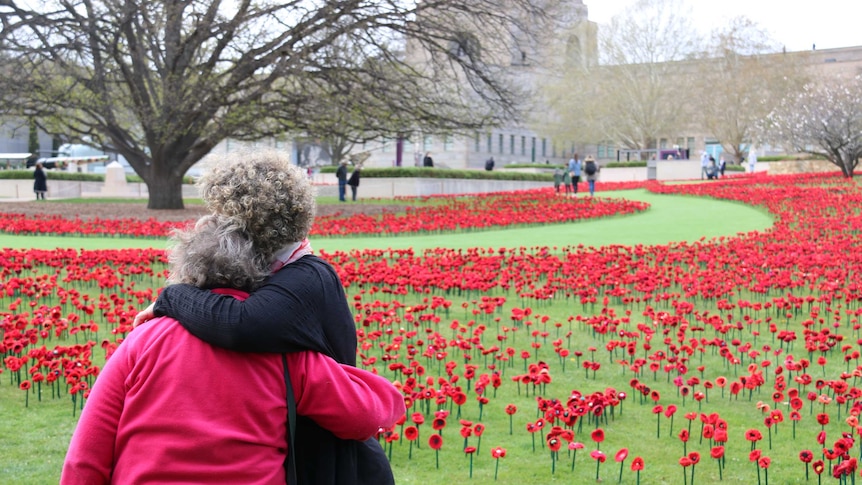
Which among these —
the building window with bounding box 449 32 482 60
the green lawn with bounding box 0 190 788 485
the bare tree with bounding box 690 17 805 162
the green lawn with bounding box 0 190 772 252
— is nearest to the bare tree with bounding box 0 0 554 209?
the building window with bounding box 449 32 482 60

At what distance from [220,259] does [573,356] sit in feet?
17.3

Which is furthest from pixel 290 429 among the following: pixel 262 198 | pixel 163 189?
pixel 163 189

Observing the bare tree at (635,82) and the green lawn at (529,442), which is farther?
the bare tree at (635,82)

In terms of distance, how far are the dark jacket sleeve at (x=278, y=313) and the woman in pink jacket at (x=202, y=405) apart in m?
0.04

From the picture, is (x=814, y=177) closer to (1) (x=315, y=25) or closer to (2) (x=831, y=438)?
(1) (x=315, y=25)

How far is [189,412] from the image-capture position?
2.29 meters

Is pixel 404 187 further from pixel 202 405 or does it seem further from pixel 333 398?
pixel 202 405

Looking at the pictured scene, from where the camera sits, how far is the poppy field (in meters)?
4.85

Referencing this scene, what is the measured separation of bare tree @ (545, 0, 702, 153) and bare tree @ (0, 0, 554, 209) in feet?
109

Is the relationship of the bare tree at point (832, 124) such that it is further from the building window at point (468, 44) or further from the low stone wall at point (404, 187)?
the building window at point (468, 44)

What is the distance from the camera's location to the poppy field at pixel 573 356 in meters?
Answer: 4.85

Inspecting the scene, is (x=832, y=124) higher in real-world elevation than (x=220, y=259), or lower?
higher

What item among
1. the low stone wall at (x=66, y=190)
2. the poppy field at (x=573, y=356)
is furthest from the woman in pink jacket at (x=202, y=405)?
the low stone wall at (x=66, y=190)

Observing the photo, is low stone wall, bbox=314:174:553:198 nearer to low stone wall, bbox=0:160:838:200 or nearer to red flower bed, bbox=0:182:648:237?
low stone wall, bbox=0:160:838:200
